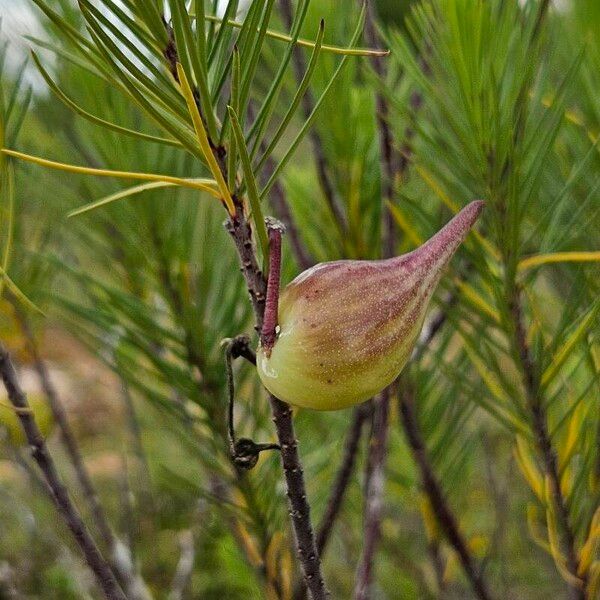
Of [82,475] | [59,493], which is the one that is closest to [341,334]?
[59,493]

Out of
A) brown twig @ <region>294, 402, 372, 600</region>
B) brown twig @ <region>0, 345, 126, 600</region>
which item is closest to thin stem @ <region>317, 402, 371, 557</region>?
brown twig @ <region>294, 402, 372, 600</region>

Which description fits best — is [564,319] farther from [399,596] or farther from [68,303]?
[399,596]

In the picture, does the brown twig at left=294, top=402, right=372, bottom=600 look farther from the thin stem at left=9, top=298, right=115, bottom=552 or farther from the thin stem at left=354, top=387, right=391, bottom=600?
the thin stem at left=9, top=298, right=115, bottom=552

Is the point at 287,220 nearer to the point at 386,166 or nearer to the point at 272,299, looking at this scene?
the point at 386,166

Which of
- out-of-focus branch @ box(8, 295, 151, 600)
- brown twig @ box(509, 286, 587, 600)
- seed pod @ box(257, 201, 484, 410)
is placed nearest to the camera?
seed pod @ box(257, 201, 484, 410)

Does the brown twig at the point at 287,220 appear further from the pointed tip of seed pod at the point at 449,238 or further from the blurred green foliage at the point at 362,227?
the pointed tip of seed pod at the point at 449,238

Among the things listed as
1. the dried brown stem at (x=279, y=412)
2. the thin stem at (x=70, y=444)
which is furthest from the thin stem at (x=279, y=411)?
the thin stem at (x=70, y=444)

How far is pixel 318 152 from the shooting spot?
→ 0.36m

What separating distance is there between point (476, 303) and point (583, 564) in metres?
0.11

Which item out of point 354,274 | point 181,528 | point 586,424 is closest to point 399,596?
point 181,528

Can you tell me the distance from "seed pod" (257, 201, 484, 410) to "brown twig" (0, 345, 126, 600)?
0.10m

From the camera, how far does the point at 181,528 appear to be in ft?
3.64

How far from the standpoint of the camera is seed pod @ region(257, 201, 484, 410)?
176 millimetres

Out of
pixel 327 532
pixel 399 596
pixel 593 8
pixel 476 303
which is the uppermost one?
pixel 593 8
